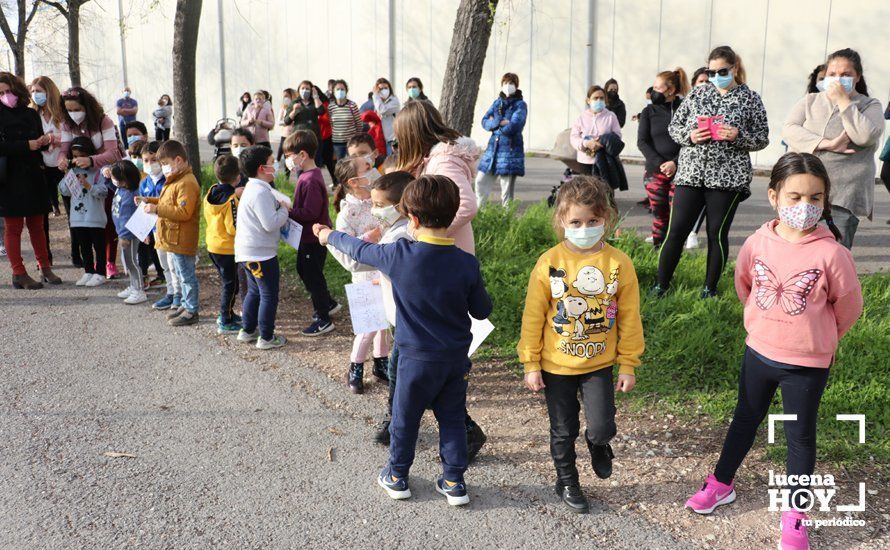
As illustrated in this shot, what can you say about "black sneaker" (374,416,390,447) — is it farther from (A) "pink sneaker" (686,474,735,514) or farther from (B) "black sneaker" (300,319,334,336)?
(B) "black sneaker" (300,319,334,336)

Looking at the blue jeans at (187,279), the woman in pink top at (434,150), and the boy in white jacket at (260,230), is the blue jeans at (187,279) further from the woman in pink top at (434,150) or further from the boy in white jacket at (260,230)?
the woman in pink top at (434,150)

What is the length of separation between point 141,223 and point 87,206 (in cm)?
136

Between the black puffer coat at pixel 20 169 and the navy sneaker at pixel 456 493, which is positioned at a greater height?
the black puffer coat at pixel 20 169

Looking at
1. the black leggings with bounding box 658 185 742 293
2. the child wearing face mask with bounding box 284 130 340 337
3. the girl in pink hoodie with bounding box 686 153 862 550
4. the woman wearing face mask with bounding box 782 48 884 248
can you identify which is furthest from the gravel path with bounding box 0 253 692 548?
the woman wearing face mask with bounding box 782 48 884 248

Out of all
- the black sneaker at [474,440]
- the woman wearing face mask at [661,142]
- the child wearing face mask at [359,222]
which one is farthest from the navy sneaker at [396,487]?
the woman wearing face mask at [661,142]

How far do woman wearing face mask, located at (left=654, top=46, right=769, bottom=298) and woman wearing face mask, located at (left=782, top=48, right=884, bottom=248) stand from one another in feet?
1.05

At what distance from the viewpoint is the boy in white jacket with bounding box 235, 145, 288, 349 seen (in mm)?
5230

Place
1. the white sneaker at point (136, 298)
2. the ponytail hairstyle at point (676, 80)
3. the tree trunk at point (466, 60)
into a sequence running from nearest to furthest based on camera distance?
1. the white sneaker at point (136, 298)
2. the ponytail hairstyle at point (676, 80)
3. the tree trunk at point (466, 60)

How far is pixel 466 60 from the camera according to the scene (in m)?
7.92

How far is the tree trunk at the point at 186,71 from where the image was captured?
10.1 m

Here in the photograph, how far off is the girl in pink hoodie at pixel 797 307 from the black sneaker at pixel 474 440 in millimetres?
1388

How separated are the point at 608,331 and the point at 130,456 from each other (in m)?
2.53

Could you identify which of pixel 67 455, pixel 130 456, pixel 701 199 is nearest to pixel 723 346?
pixel 701 199

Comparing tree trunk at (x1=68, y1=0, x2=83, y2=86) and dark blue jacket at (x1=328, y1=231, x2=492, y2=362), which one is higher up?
tree trunk at (x1=68, y1=0, x2=83, y2=86)
